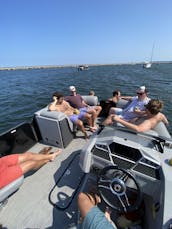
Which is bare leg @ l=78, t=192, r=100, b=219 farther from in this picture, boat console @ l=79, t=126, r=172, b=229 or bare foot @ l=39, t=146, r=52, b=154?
→ bare foot @ l=39, t=146, r=52, b=154

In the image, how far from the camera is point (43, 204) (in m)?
1.80

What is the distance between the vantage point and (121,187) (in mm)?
1363

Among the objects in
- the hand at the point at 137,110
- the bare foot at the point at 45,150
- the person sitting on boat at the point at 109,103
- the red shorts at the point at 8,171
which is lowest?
the bare foot at the point at 45,150

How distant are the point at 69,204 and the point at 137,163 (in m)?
0.99

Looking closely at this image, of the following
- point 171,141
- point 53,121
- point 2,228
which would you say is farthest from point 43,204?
point 171,141

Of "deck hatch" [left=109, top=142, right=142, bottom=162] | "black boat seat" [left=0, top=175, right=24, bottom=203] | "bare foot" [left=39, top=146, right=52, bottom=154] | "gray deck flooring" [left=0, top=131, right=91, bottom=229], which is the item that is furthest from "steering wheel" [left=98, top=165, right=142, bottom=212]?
"bare foot" [left=39, top=146, right=52, bottom=154]

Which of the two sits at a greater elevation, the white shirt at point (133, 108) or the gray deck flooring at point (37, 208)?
the white shirt at point (133, 108)

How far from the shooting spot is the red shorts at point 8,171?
1.19 m

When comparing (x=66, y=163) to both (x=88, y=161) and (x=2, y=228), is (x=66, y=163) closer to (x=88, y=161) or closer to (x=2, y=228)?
(x=88, y=161)

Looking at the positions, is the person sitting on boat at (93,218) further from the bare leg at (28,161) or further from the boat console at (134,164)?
the bare leg at (28,161)

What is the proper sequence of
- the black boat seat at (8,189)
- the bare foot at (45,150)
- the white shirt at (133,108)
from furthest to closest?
the white shirt at (133,108) < the bare foot at (45,150) < the black boat seat at (8,189)

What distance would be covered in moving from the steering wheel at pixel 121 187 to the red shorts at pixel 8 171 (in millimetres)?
783

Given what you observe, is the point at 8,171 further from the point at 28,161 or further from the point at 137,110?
the point at 137,110

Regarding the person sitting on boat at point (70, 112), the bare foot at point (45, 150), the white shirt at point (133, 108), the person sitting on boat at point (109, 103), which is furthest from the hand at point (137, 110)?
the bare foot at point (45, 150)
